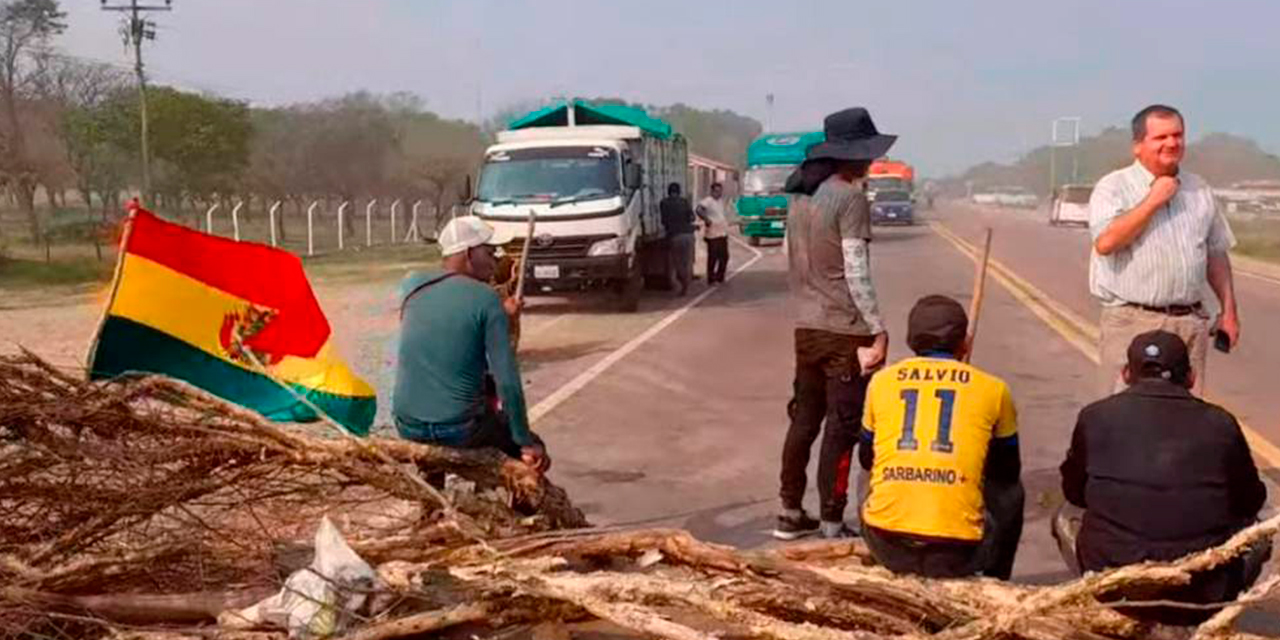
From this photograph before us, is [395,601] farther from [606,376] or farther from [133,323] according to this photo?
[606,376]

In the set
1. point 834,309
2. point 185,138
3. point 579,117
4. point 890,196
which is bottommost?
point 834,309

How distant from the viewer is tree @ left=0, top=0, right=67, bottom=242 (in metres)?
31.8

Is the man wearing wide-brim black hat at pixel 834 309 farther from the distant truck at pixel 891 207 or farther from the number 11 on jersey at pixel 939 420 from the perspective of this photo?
the distant truck at pixel 891 207

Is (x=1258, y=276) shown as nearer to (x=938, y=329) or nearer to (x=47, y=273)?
(x=47, y=273)

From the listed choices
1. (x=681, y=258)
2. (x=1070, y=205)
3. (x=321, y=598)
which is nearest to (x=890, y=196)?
(x=1070, y=205)

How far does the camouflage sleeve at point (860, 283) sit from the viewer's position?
5992 mm

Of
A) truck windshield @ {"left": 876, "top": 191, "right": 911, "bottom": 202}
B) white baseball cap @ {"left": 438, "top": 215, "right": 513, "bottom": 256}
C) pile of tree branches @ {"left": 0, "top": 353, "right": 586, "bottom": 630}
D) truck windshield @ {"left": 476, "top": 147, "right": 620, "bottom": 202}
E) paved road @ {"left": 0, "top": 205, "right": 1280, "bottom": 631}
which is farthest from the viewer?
truck windshield @ {"left": 876, "top": 191, "right": 911, "bottom": 202}

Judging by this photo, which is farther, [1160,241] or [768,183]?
[768,183]

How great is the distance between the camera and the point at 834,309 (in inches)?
240

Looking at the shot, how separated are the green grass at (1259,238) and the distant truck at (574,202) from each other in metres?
11.3

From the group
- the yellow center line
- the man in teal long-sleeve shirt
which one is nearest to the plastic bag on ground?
the man in teal long-sleeve shirt

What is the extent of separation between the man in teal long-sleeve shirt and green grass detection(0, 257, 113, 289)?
20.9m

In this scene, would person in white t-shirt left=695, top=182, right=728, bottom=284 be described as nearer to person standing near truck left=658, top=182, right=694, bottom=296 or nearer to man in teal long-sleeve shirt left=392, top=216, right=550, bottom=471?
person standing near truck left=658, top=182, right=694, bottom=296

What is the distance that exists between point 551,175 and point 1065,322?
6.95 meters
